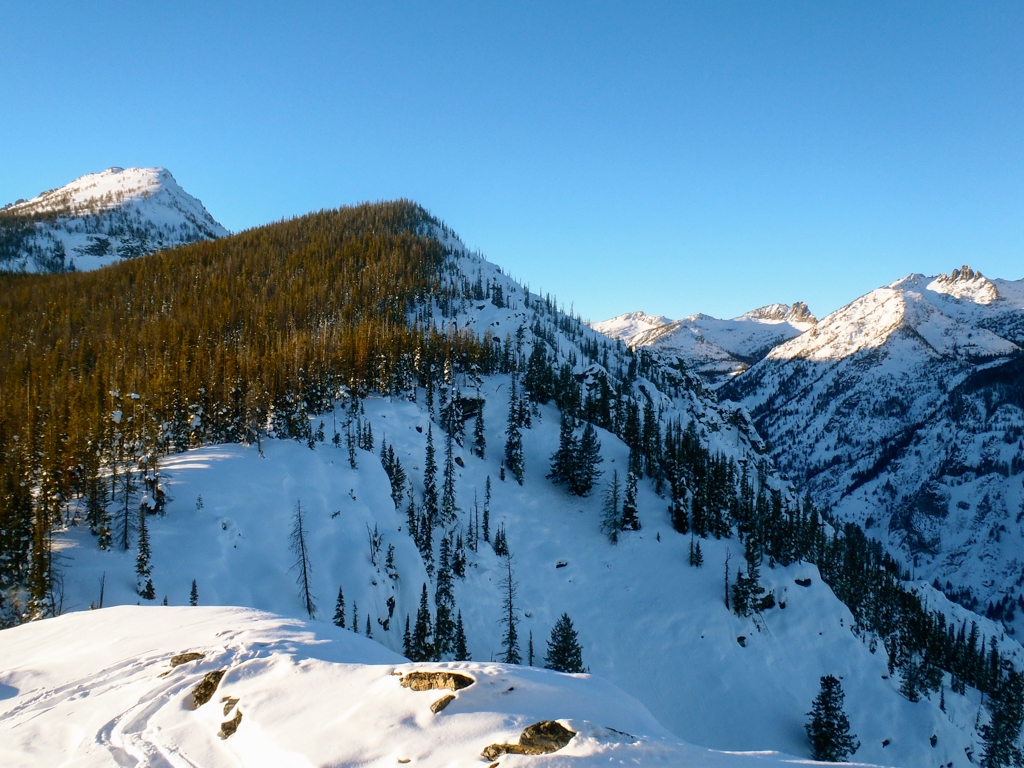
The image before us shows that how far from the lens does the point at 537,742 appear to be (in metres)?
10.2

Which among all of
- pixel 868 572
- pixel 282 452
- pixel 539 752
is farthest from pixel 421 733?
pixel 868 572

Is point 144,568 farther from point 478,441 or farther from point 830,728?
point 830,728

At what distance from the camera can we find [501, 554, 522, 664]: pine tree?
200 feet

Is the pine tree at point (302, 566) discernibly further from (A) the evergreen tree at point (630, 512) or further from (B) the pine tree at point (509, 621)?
(A) the evergreen tree at point (630, 512)

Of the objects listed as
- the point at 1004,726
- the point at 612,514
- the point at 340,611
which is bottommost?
the point at 1004,726

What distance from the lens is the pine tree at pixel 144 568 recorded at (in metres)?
43.9

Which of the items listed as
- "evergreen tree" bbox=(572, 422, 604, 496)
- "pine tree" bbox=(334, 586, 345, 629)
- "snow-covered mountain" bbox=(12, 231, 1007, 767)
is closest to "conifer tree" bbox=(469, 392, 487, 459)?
"snow-covered mountain" bbox=(12, 231, 1007, 767)

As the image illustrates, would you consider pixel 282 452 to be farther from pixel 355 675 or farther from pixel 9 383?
pixel 355 675

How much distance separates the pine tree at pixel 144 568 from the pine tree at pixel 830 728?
69274 millimetres

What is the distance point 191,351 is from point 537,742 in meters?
109

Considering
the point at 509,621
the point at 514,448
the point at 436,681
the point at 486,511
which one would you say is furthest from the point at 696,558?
the point at 436,681

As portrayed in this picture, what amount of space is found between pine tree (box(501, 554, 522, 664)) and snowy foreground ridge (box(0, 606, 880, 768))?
1611 inches

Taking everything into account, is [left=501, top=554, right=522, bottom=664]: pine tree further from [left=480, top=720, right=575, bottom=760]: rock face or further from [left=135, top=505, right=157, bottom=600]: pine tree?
[left=480, top=720, right=575, bottom=760]: rock face

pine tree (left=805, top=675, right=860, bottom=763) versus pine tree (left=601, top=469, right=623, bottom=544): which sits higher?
pine tree (left=601, top=469, right=623, bottom=544)
